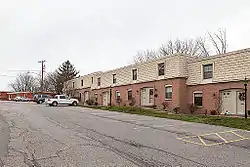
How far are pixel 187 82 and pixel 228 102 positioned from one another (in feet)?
15.6

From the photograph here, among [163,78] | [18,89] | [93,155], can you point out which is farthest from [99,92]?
[18,89]

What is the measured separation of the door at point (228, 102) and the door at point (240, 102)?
1.22 feet

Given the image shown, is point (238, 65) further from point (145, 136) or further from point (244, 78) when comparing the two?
point (145, 136)

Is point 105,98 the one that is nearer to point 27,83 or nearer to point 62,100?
point 62,100

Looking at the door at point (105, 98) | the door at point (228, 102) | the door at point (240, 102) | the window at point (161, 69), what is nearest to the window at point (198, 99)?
the door at point (228, 102)

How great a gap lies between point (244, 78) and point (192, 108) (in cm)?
559

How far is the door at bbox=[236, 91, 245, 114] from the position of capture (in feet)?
64.8

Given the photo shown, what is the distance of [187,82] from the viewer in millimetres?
24703

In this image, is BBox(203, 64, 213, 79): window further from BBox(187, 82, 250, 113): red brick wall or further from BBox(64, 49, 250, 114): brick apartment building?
BBox(187, 82, 250, 113): red brick wall

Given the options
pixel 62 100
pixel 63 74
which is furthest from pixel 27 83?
pixel 62 100

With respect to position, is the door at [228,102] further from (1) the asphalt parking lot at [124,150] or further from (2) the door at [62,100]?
(2) the door at [62,100]

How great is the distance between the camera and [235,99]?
20.5m

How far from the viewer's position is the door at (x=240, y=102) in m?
19.8

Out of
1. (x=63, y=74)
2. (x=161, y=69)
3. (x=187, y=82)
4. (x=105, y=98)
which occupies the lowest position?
(x=105, y=98)
